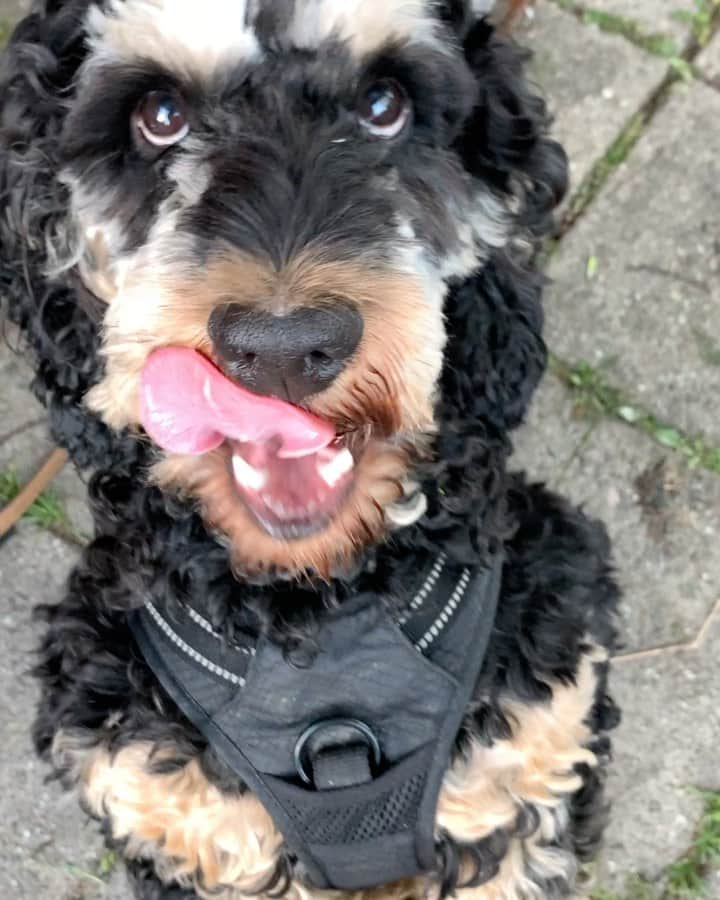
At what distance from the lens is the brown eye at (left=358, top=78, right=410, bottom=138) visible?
1.75 meters

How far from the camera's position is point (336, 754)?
1912 mm

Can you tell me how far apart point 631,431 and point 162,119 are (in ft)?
5.32

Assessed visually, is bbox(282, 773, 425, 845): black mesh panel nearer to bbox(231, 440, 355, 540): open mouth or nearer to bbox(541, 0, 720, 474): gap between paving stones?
bbox(231, 440, 355, 540): open mouth

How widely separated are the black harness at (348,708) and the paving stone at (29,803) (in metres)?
0.85

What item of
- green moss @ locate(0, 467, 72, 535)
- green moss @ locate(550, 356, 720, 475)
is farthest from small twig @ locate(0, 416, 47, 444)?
green moss @ locate(550, 356, 720, 475)

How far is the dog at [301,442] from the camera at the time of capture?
162cm

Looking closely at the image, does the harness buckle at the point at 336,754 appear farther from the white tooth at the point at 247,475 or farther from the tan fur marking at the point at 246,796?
the white tooth at the point at 247,475

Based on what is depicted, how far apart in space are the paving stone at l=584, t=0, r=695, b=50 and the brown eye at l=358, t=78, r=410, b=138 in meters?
1.75

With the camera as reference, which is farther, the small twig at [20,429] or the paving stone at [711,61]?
the paving stone at [711,61]

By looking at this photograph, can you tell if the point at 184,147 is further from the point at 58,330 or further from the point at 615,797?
the point at 615,797

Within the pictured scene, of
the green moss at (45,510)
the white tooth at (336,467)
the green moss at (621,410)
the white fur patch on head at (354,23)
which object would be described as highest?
the white fur patch on head at (354,23)

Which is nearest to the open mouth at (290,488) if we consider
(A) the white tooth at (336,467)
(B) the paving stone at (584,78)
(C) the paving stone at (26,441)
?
(A) the white tooth at (336,467)

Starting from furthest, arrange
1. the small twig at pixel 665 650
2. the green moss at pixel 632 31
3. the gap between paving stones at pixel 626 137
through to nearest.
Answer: the green moss at pixel 632 31 < the gap between paving stones at pixel 626 137 < the small twig at pixel 665 650

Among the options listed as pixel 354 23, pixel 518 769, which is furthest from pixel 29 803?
pixel 354 23
